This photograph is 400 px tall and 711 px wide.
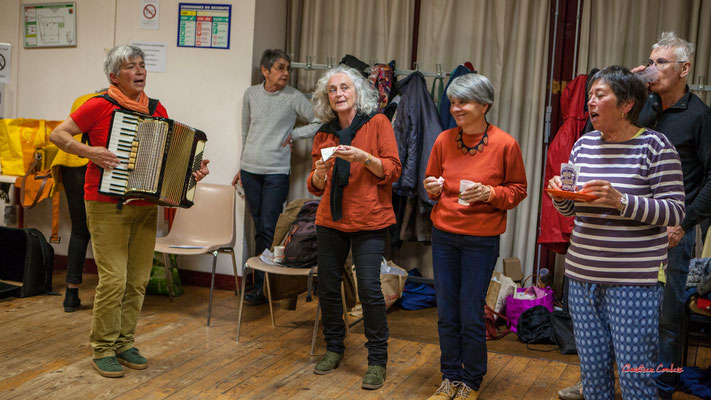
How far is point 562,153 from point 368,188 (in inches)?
65.0

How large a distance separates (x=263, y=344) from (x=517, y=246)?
6.65 ft

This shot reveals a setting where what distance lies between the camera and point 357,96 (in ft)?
9.57

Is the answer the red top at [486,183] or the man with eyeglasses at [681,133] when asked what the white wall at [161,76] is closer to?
the red top at [486,183]

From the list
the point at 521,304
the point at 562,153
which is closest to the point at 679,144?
the point at 562,153

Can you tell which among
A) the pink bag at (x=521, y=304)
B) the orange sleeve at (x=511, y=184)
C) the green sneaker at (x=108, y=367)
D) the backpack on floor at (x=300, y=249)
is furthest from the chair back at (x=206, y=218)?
the orange sleeve at (x=511, y=184)

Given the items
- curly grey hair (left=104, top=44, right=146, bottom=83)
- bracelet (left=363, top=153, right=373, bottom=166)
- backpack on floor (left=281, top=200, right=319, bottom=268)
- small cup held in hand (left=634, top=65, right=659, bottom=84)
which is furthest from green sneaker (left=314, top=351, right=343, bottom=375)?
small cup held in hand (left=634, top=65, right=659, bottom=84)

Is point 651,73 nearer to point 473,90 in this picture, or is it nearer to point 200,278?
point 473,90

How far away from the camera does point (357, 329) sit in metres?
3.85

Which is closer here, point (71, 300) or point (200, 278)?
point (71, 300)

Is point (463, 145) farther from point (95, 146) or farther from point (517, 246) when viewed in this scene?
point (517, 246)

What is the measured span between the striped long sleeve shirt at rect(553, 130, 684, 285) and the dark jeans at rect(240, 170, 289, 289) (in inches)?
102

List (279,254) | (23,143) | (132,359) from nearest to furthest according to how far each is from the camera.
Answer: (132,359), (279,254), (23,143)

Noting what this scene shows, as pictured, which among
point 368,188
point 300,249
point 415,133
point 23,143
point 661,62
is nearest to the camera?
point 661,62

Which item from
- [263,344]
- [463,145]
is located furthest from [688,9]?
[263,344]
